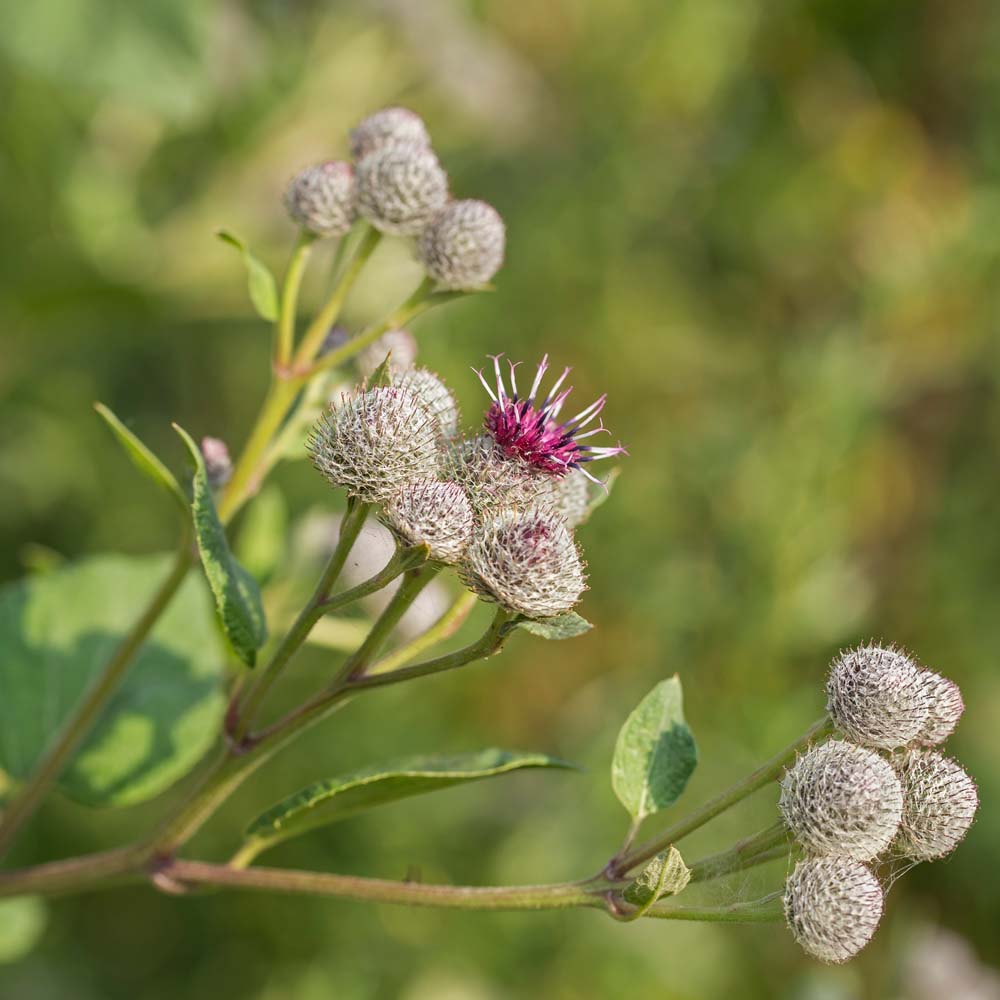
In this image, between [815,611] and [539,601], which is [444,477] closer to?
[539,601]

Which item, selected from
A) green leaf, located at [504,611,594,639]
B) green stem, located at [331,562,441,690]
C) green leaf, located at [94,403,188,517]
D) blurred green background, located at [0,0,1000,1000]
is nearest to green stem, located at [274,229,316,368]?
green leaf, located at [94,403,188,517]

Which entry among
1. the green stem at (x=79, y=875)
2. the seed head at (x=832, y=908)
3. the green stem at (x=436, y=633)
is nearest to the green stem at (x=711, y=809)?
the seed head at (x=832, y=908)

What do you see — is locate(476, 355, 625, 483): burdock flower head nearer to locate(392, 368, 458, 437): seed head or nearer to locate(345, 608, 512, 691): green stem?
locate(392, 368, 458, 437): seed head

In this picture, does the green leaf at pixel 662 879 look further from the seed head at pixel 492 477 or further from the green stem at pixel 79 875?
the green stem at pixel 79 875

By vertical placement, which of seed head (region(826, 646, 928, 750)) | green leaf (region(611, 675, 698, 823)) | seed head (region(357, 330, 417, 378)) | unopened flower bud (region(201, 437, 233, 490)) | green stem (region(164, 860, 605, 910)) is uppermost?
seed head (region(357, 330, 417, 378))

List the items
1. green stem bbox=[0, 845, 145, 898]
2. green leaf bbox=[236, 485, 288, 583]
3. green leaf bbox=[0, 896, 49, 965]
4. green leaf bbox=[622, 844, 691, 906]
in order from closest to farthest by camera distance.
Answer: green leaf bbox=[622, 844, 691, 906], green stem bbox=[0, 845, 145, 898], green leaf bbox=[236, 485, 288, 583], green leaf bbox=[0, 896, 49, 965]

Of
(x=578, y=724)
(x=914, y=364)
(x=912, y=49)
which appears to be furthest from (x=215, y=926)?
(x=912, y=49)
